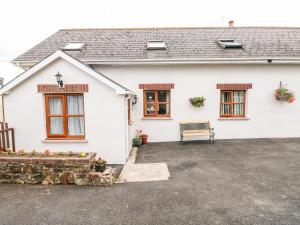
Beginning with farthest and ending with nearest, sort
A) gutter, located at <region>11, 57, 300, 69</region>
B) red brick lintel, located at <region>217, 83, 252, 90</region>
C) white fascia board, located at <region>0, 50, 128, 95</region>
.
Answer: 1. red brick lintel, located at <region>217, 83, 252, 90</region>
2. gutter, located at <region>11, 57, 300, 69</region>
3. white fascia board, located at <region>0, 50, 128, 95</region>

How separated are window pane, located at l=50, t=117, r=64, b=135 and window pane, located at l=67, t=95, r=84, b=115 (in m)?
0.49

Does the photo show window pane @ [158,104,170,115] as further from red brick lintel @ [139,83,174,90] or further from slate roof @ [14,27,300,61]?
slate roof @ [14,27,300,61]

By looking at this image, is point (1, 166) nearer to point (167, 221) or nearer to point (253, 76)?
point (167, 221)

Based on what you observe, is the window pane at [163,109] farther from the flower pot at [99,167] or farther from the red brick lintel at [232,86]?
the flower pot at [99,167]

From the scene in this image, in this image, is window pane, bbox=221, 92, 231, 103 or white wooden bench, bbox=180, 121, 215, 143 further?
window pane, bbox=221, 92, 231, 103

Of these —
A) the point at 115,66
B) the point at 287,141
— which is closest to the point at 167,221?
the point at 115,66

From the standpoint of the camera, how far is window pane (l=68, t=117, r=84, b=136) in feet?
24.7

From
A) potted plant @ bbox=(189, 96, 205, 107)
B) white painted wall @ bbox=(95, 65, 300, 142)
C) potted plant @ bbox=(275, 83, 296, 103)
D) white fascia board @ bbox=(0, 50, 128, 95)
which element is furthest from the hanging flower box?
white fascia board @ bbox=(0, 50, 128, 95)

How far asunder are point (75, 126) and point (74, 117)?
0.35m

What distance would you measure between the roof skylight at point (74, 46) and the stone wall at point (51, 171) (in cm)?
731

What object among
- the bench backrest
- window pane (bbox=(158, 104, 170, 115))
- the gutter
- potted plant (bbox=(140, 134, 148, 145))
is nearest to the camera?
the gutter

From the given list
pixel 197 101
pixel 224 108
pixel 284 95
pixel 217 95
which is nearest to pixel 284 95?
pixel 284 95

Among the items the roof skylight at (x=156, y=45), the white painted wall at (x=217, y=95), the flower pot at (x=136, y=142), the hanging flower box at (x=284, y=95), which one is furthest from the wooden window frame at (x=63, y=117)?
the hanging flower box at (x=284, y=95)

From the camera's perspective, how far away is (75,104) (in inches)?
295
